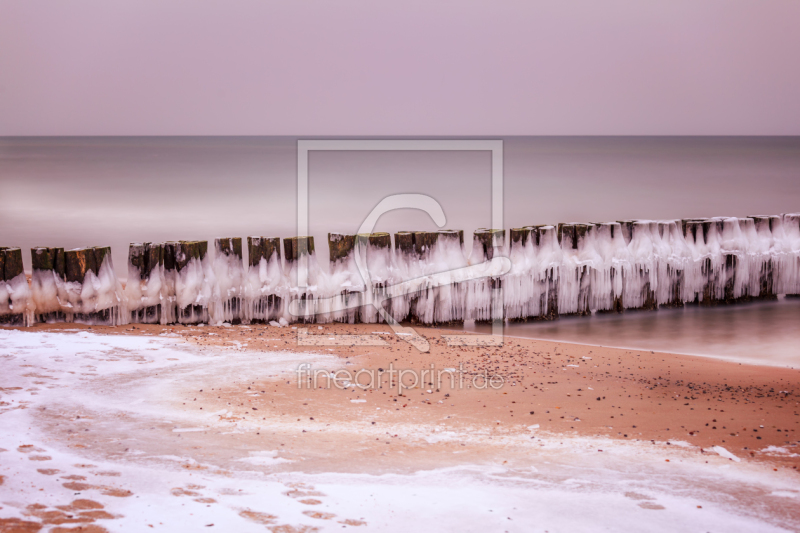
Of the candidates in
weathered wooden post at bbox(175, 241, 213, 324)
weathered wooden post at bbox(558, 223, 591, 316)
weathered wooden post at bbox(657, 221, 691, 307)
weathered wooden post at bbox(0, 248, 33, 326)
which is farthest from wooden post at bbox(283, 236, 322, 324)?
weathered wooden post at bbox(657, 221, 691, 307)

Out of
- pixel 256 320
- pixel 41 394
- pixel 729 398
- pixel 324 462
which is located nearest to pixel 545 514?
pixel 324 462

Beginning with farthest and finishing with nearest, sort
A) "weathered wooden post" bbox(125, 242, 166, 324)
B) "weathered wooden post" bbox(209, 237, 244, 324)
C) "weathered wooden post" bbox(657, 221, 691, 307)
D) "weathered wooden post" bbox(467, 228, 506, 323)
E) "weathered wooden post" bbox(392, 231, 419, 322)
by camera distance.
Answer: "weathered wooden post" bbox(657, 221, 691, 307) < "weathered wooden post" bbox(467, 228, 506, 323) < "weathered wooden post" bbox(392, 231, 419, 322) < "weathered wooden post" bbox(209, 237, 244, 324) < "weathered wooden post" bbox(125, 242, 166, 324)

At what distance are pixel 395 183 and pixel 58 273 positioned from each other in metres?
15.0

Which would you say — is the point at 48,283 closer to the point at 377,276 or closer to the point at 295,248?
the point at 295,248

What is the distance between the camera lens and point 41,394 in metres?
3.32

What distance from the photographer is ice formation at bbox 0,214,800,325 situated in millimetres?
4914

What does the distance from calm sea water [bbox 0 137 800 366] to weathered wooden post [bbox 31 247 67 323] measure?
3.29 metres

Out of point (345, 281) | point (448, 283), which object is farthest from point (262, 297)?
point (448, 283)

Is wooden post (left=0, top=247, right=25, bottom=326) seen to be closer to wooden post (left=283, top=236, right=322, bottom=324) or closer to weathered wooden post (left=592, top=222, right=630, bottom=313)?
wooden post (left=283, top=236, right=322, bottom=324)

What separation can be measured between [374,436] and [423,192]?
1466 cm

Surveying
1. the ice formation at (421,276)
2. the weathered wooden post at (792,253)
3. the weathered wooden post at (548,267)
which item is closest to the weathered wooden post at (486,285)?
the ice formation at (421,276)

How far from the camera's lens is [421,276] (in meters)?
5.55

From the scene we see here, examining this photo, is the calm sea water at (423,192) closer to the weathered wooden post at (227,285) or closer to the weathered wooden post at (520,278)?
the weathered wooden post at (520,278)

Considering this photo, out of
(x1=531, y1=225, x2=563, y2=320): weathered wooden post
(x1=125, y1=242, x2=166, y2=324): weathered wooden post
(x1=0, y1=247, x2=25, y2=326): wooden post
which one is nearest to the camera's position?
(x1=0, y1=247, x2=25, y2=326): wooden post
